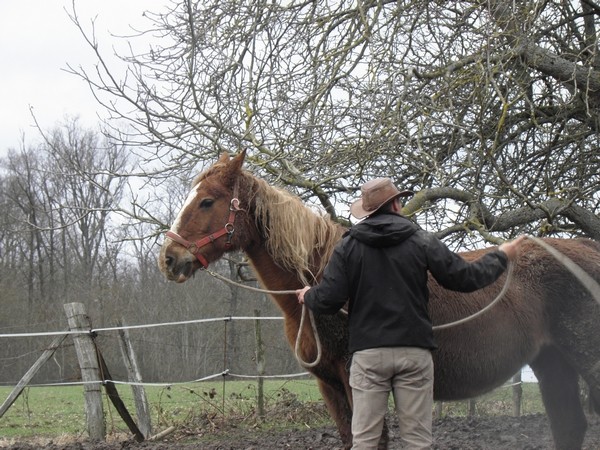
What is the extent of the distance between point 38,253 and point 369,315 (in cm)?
3589

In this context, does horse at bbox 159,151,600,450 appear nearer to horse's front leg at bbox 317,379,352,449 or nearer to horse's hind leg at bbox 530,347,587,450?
horse's front leg at bbox 317,379,352,449

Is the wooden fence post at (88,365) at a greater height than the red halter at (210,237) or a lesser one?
lesser

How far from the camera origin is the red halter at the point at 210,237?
438 cm

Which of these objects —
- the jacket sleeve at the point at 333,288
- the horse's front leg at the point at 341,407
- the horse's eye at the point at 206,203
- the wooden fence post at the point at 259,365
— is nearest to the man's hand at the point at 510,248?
the jacket sleeve at the point at 333,288

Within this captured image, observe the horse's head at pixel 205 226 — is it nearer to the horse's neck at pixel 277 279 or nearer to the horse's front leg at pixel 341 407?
the horse's neck at pixel 277 279

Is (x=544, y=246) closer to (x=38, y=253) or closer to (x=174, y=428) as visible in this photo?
(x=174, y=428)

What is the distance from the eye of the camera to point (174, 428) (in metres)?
8.70

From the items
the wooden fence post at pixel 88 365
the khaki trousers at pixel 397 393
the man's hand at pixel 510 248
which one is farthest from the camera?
the wooden fence post at pixel 88 365

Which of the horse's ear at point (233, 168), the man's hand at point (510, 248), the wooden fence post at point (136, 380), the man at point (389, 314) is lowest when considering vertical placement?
the wooden fence post at point (136, 380)

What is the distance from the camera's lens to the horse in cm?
443

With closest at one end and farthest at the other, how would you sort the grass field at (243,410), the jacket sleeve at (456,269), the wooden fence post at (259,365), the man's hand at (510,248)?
the jacket sleeve at (456,269)
the man's hand at (510,248)
the grass field at (243,410)
the wooden fence post at (259,365)

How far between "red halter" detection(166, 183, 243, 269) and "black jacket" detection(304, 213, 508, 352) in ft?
3.20

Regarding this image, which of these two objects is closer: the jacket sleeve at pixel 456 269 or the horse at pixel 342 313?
the jacket sleeve at pixel 456 269

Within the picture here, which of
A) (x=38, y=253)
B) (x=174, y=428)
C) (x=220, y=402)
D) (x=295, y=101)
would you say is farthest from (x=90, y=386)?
(x=38, y=253)
